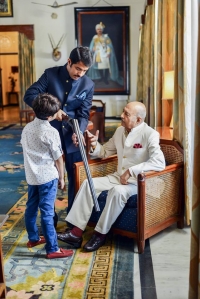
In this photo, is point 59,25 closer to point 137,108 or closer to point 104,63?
point 104,63

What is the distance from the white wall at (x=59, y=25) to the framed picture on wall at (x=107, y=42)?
0.52 feet

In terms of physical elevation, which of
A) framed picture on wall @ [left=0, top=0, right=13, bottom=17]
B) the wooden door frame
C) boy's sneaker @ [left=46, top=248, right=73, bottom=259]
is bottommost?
boy's sneaker @ [left=46, top=248, right=73, bottom=259]

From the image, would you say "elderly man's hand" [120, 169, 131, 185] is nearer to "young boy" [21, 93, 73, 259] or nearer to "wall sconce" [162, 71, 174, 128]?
"young boy" [21, 93, 73, 259]

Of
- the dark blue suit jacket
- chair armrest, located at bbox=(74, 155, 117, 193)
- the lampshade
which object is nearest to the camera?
the dark blue suit jacket

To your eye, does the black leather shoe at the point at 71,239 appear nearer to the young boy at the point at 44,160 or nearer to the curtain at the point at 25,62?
the young boy at the point at 44,160

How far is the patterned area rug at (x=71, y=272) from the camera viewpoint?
226cm

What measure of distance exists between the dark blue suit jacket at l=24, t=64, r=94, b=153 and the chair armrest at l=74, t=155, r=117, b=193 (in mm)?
182

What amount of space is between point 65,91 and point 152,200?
3.68 feet

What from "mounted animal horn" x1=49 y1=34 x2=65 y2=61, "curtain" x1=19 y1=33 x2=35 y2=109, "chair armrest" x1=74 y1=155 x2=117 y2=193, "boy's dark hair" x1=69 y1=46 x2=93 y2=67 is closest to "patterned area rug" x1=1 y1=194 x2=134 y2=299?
"chair armrest" x1=74 y1=155 x2=117 y2=193

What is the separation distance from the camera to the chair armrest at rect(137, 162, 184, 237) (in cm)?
273

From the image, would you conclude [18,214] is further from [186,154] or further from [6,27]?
[6,27]

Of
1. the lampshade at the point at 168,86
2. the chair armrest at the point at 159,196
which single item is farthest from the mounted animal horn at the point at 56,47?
the chair armrest at the point at 159,196

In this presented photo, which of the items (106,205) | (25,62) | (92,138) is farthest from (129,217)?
(25,62)

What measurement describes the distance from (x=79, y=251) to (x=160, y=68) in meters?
2.85
